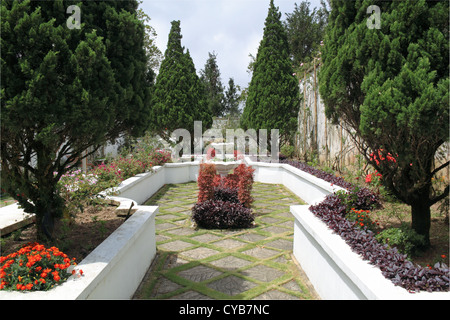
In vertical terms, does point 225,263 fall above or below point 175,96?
below

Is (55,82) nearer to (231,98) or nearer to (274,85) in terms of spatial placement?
(274,85)

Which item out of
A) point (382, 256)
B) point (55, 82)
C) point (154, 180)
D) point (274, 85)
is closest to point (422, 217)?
point (382, 256)

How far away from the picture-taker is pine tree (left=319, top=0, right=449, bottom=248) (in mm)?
2200

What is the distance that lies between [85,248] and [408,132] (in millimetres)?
2970

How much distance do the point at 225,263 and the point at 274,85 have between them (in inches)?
311

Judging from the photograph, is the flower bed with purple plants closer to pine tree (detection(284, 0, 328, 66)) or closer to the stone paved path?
the stone paved path

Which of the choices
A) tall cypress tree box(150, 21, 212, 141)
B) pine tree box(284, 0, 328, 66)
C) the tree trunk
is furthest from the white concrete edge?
pine tree box(284, 0, 328, 66)

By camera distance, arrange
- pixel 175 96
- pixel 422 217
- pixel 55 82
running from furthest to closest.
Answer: pixel 175 96, pixel 422 217, pixel 55 82

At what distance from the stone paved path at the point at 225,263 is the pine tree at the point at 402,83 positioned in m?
1.49

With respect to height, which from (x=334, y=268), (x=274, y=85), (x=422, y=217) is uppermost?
(x=274, y=85)

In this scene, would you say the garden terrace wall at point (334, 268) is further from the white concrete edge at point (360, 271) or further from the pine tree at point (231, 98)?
the pine tree at point (231, 98)

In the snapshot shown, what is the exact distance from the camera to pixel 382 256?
2.27 metres
